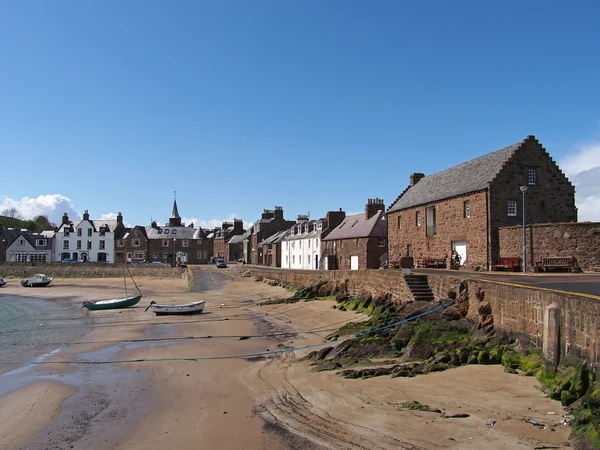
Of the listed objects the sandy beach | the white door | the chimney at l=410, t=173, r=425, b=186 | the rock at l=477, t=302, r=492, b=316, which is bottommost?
the sandy beach

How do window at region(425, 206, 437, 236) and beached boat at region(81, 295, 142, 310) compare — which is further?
window at region(425, 206, 437, 236)

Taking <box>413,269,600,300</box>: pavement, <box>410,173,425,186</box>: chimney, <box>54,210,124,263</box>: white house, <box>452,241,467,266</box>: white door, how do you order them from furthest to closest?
<box>54,210,124,263</box>: white house
<box>410,173,425,186</box>: chimney
<box>452,241,467,266</box>: white door
<box>413,269,600,300</box>: pavement

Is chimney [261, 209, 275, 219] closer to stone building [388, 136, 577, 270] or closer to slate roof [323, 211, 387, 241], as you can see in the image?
slate roof [323, 211, 387, 241]

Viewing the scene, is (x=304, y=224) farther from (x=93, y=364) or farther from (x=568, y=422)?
(x=568, y=422)

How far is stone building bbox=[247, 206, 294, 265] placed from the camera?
91.2 metres

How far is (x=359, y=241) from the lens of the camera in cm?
4991

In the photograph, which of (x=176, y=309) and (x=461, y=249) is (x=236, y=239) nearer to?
(x=176, y=309)

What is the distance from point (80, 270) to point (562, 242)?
7422 cm

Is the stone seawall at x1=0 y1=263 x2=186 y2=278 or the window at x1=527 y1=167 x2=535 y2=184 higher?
the window at x1=527 y1=167 x2=535 y2=184

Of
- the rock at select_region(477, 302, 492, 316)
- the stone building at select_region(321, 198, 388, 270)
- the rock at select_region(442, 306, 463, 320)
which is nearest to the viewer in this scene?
the rock at select_region(477, 302, 492, 316)

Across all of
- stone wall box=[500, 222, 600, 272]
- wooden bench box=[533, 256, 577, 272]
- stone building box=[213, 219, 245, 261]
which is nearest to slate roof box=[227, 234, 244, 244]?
stone building box=[213, 219, 245, 261]

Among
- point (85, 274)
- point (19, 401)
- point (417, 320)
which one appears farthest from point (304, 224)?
Result: point (19, 401)

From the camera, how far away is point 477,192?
3139 centimetres

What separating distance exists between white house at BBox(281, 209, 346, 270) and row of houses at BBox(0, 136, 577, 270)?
0.13 meters
